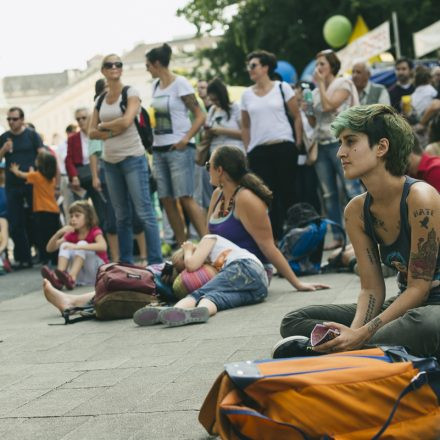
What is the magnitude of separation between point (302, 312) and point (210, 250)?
2617mm

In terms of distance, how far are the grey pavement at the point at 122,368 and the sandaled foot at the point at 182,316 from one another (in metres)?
0.07

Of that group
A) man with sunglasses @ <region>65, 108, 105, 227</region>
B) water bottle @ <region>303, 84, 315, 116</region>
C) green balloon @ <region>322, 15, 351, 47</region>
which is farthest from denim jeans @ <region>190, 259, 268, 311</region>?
green balloon @ <region>322, 15, 351, 47</region>

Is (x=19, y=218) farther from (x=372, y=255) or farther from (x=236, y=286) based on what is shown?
(x=372, y=255)

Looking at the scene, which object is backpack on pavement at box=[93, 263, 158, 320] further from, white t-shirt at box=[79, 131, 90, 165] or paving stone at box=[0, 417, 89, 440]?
white t-shirt at box=[79, 131, 90, 165]

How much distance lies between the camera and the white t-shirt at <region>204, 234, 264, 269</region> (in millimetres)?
7664

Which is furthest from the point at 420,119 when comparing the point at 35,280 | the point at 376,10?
the point at 376,10

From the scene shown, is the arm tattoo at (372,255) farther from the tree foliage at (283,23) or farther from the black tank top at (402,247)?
the tree foliage at (283,23)

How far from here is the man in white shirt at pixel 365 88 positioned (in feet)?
39.5

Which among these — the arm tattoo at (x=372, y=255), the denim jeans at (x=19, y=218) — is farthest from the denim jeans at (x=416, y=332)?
the denim jeans at (x=19, y=218)

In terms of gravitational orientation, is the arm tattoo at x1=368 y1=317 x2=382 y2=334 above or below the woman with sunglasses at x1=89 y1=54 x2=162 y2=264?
below

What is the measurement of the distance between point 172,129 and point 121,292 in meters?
3.27

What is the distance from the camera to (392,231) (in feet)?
15.4

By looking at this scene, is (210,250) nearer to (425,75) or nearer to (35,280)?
(35,280)

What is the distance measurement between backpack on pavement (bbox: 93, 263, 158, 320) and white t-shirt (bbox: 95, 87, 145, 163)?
2497 millimetres
